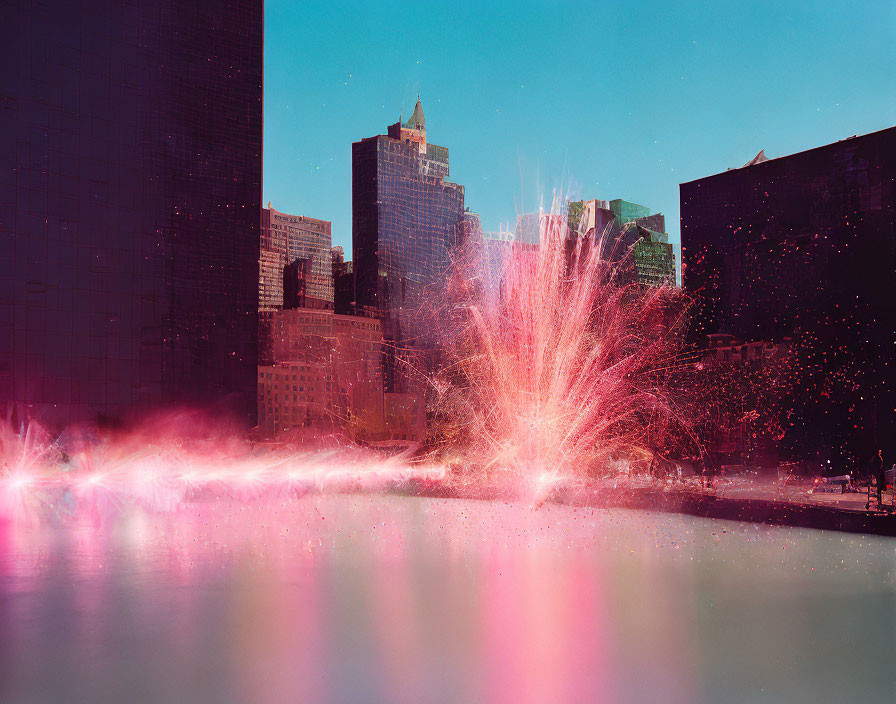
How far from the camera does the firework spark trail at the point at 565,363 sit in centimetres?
1727

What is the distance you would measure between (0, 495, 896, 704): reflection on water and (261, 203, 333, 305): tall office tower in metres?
71.9

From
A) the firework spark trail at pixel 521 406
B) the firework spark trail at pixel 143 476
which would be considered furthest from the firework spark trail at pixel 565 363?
the firework spark trail at pixel 143 476

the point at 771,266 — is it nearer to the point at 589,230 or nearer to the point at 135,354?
the point at 589,230

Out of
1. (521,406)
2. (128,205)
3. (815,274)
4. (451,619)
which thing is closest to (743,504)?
(521,406)

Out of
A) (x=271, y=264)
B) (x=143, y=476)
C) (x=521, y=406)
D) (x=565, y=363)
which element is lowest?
(x=143, y=476)

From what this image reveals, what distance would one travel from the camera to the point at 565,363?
57.3 feet

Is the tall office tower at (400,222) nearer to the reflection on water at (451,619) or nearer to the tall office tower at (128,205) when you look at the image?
the tall office tower at (128,205)

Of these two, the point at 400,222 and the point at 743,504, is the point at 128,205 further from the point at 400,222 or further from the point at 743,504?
the point at 743,504

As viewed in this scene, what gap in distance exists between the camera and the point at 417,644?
6.27 m

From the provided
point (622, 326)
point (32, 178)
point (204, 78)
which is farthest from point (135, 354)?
point (622, 326)

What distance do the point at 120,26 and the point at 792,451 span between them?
47.4m

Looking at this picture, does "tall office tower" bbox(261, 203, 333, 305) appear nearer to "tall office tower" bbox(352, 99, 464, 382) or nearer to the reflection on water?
"tall office tower" bbox(352, 99, 464, 382)

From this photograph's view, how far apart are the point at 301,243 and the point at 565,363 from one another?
7419 cm

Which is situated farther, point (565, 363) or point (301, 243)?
point (301, 243)
